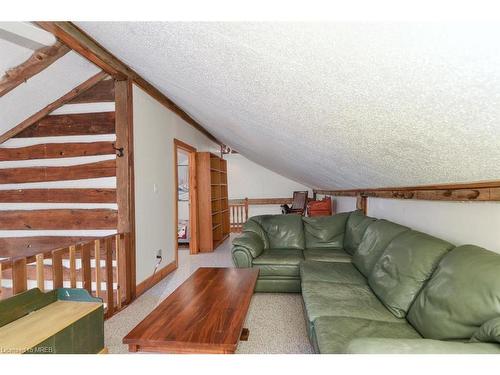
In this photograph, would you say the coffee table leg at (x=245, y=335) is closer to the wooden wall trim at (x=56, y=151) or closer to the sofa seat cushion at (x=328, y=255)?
the sofa seat cushion at (x=328, y=255)

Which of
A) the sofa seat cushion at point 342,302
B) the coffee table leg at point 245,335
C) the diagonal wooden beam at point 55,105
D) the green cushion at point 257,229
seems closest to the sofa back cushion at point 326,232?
the green cushion at point 257,229

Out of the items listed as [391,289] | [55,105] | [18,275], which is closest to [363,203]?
[391,289]

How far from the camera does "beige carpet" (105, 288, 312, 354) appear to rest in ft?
6.52

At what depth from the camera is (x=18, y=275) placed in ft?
5.71

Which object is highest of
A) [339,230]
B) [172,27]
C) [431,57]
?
[172,27]

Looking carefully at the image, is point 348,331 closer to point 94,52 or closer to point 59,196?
point 94,52

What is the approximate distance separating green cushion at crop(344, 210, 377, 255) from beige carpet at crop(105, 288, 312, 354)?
33.9 inches

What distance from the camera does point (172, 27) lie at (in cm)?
127

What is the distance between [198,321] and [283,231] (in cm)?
229

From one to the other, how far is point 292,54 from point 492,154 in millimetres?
915

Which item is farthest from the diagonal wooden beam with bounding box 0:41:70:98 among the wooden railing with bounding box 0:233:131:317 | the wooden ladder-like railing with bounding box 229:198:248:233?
the wooden ladder-like railing with bounding box 229:198:248:233
